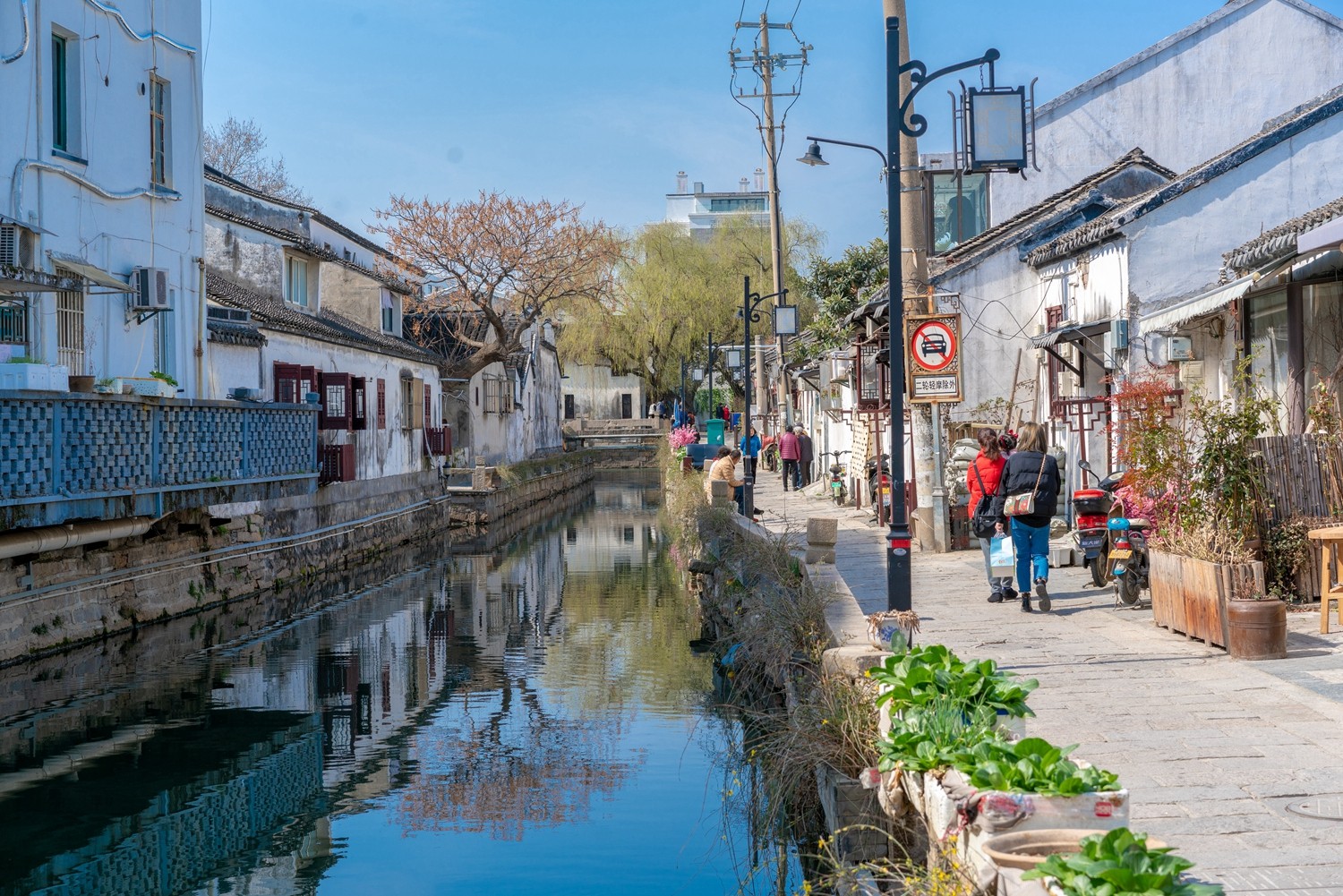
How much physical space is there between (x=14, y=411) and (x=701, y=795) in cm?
701

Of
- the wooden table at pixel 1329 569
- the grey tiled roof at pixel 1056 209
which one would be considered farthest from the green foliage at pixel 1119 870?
the grey tiled roof at pixel 1056 209

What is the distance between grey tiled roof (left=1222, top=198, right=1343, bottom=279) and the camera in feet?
34.3

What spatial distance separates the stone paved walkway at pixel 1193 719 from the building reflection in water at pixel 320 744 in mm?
2933

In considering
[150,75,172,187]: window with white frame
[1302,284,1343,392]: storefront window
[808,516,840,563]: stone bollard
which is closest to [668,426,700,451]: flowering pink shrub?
[150,75,172,187]: window with white frame

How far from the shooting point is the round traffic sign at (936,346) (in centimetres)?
1255

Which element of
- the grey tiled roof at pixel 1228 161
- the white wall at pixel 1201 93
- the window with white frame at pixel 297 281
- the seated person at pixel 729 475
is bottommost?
the seated person at pixel 729 475

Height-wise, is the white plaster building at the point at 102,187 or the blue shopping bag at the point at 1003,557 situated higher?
the white plaster building at the point at 102,187

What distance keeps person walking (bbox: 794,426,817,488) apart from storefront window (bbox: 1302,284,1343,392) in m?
20.1

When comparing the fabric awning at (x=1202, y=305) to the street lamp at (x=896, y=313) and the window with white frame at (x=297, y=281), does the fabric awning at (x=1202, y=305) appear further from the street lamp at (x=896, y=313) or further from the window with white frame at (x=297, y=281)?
the window with white frame at (x=297, y=281)

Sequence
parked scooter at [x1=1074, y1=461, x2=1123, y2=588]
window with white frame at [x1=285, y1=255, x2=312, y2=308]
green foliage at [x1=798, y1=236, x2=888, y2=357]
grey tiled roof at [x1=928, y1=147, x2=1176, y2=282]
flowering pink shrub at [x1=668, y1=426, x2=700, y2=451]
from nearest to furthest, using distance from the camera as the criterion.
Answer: parked scooter at [x1=1074, y1=461, x2=1123, y2=588] → grey tiled roof at [x1=928, y1=147, x2=1176, y2=282] → window with white frame at [x1=285, y1=255, x2=312, y2=308] → green foliage at [x1=798, y1=236, x2=888, y2=357] → flowering pink shrub at [x1=668, y1=426, x2=700, y2=451]

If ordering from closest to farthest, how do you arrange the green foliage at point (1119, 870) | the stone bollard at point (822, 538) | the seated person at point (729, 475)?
the green foliage at point (1119, 870) < the stone bollard at point (822, 538) < the seated person at point (729, 475)

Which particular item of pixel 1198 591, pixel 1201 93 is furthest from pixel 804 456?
pixel 1198 591

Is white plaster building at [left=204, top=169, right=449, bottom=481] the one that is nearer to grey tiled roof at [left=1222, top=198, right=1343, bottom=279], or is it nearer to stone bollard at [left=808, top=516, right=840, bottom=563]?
stone bollard at [left=808, top=516, right=840, bottom=563]

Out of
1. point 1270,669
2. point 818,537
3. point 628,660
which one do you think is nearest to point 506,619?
point 628,660
